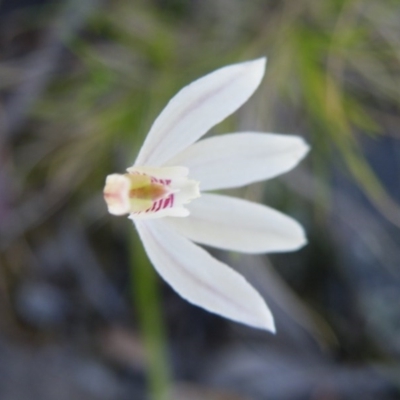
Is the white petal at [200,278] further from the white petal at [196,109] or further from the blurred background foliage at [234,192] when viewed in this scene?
the blurred background foliage at [234,192]

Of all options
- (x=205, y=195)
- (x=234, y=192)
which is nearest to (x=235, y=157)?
(x=205, y=195)

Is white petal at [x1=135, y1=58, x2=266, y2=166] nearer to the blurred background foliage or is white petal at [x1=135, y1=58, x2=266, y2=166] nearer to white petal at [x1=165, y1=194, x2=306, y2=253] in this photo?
white petal at [x1=165, y1=194, x2=306, y2=253]

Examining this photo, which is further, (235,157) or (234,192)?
(234,192)

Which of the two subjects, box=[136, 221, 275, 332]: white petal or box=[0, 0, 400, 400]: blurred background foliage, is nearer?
box=[136, 221, 275, 332]: white petal

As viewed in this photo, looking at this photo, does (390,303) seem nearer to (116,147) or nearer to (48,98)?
(116,147)

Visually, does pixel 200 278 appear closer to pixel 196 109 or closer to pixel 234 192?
pixel 196 109

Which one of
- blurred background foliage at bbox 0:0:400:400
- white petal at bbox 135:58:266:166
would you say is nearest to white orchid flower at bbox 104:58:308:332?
white petal at bbox 135:58:266:166

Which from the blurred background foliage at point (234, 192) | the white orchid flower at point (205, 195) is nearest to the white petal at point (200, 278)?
the white orchid flower at point (205, 195)
